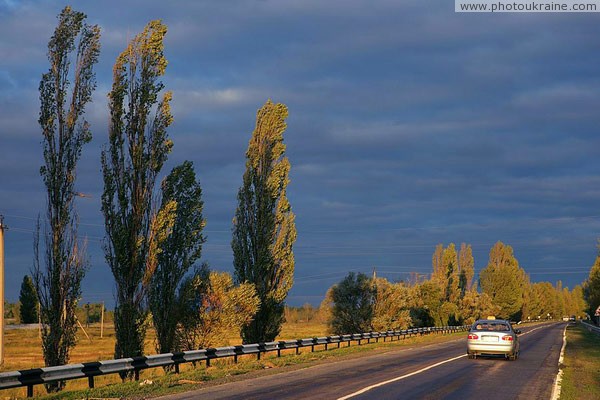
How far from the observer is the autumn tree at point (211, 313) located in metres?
29.6

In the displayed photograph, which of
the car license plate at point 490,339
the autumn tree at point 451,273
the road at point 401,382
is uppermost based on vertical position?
the autumn tree at point 451,273

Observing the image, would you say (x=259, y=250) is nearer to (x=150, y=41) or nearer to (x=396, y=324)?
(x=150, y=41)

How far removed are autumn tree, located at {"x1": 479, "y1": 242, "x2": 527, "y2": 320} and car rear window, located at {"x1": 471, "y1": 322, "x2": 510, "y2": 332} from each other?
90728 mm

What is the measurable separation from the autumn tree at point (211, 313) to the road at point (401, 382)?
21.7 feet

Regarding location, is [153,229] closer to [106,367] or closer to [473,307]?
[106,367]

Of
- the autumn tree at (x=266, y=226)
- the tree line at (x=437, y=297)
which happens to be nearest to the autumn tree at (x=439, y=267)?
the tree line at (x=437, y=297)

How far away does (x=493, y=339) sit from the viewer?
26250 millimetres

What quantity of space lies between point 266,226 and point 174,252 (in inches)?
338

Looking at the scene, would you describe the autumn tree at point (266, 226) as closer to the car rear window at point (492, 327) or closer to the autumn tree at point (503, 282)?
the car rear window at point (492, 327)

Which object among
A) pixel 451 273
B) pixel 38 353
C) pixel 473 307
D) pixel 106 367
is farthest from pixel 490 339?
pixel 473 307

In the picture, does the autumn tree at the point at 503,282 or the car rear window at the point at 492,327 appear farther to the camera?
the autumn tree at the point at 503,282

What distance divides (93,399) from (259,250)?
20.8m

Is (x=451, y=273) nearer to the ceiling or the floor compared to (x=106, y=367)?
nearer to the ceiling

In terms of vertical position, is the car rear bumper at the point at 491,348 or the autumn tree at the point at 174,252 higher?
the autumn tree at the point at 174,252
